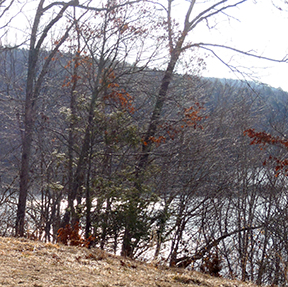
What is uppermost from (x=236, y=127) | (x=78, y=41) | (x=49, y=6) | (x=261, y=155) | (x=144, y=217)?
(x=49, y=6)

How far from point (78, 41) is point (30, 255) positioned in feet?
23.2

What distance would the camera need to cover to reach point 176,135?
1117 cm

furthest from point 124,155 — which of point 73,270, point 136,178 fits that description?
point 73,270

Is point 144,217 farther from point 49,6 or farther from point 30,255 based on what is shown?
point 49,6

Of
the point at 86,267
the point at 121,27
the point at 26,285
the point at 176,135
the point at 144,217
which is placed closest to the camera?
the point at 26,285

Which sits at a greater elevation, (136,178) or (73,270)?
(136,178)

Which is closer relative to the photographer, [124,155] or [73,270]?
[73,270]

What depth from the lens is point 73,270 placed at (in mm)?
3992

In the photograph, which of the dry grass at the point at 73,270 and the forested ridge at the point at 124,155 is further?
the forested ridge at the point at 124,155

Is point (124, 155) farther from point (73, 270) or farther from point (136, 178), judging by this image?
point (73, 270)

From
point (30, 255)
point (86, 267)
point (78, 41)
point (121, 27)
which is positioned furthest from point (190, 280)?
point (78, 41)

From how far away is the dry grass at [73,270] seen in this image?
3.51 m

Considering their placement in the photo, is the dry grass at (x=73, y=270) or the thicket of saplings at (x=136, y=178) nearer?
the dry grass at (x=73, y=270)

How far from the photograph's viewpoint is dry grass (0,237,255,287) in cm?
351
